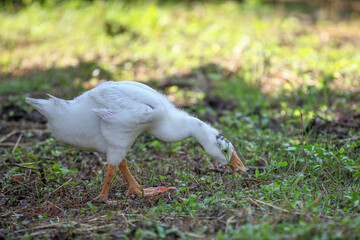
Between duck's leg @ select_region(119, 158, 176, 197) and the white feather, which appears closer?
the white feather

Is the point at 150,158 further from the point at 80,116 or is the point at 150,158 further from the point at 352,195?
the point at 352,195

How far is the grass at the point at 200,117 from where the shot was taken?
10.5 ft

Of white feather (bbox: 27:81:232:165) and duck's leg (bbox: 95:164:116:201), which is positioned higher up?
white feather (bbox: 27:81:232:165)

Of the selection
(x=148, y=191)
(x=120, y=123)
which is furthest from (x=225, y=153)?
(x=120, y=123)

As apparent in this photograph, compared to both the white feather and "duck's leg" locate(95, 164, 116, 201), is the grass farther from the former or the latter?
the white feather

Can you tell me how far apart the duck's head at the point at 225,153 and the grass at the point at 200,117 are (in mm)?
152

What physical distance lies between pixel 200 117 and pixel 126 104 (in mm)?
2343

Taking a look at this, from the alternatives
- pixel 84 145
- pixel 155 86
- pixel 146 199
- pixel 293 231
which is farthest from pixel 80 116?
pixel 155 86

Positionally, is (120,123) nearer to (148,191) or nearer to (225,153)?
(148,191)

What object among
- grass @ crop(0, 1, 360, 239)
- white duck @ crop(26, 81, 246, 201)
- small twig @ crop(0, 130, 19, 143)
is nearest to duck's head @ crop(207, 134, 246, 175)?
white duck @ crop(26, 81, 246, 201)

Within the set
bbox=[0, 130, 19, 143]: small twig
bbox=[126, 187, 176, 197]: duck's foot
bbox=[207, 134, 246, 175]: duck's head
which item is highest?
bbox=[207, 134, 246, 175]: duck's head

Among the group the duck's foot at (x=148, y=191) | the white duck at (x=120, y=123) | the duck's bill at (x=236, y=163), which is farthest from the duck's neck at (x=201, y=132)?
the duck's foot at (x=148, y=191)

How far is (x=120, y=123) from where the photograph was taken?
384cm

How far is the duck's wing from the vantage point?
12.6ft
